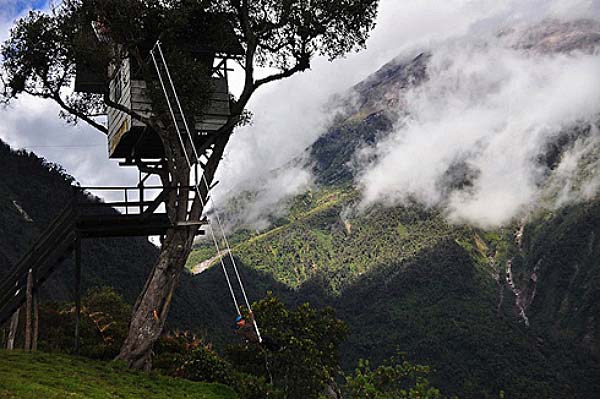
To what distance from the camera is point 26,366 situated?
50.6 feet

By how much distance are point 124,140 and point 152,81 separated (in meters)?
3.78

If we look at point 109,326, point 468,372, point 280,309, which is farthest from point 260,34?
point 468,372

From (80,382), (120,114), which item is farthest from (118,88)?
(80,382)

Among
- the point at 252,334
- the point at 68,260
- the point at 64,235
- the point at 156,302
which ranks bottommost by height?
the point at 252,334

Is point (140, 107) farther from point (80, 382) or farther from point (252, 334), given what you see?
point (80, 382)

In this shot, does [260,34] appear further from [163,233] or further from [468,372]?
[468,372]

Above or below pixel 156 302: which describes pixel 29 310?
below

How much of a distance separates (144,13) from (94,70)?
2.54 metres

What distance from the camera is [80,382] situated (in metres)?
14.9

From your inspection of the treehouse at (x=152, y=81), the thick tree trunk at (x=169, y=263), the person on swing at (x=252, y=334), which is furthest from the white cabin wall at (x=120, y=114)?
the person on swing at (x=252, y=334)

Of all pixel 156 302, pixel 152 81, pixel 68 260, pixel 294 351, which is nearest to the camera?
pixel 156 302

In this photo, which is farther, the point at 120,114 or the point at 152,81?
the point at 120,114

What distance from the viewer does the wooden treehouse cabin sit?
62.0 ft

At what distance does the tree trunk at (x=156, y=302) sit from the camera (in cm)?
1803
